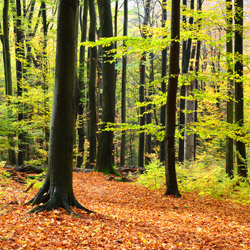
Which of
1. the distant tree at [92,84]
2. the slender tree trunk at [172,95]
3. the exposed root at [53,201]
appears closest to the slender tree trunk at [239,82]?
the slender tree trunk at [172,95]

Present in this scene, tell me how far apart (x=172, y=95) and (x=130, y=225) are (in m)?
4.39

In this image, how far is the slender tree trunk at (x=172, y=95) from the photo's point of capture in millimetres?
7770

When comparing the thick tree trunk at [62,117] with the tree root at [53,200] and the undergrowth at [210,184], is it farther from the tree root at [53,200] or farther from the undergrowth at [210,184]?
the undergrowth at [210,184]

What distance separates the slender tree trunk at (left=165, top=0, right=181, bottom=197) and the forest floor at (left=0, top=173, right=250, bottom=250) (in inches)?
29.9

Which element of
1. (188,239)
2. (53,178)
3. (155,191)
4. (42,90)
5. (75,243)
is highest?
(42,90)

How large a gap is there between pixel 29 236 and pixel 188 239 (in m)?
2.70

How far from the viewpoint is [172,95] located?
8039 mm

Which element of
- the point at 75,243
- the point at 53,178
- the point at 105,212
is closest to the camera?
the point at 75,243

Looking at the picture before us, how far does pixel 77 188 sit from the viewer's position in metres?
9.03

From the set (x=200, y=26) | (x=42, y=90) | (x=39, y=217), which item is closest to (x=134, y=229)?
(x=39, y=217)

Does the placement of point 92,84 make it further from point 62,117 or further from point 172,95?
point 62,117

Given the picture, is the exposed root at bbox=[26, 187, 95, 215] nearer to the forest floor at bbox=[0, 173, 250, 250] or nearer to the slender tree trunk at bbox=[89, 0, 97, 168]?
the forest floor at bbox=[0, 173, 250, 250]

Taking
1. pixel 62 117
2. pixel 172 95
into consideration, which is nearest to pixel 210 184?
pixel 172 95

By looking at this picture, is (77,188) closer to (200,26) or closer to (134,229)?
(134,229)
